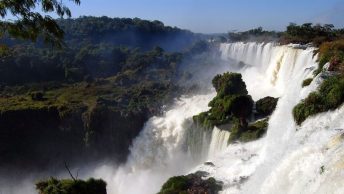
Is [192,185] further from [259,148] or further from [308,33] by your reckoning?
[308,33]

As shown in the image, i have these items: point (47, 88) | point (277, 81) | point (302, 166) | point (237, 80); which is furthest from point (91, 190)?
point (47, 88)

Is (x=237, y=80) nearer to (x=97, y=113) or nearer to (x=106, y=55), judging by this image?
(x=97, y=113)

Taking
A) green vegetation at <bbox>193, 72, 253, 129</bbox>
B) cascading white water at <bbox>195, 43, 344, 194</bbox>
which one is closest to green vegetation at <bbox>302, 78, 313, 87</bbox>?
cascading white water at <bbox>195, 43, 344, 194</bbox>

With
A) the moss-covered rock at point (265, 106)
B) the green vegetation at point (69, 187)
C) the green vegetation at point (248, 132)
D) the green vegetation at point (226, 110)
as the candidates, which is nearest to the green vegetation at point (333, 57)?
the green vegetation at point (248, 132)

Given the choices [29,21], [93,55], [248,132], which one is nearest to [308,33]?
[248,132]

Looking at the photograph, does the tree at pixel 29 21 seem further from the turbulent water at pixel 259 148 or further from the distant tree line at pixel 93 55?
the distant tree line at pixel 93 55
